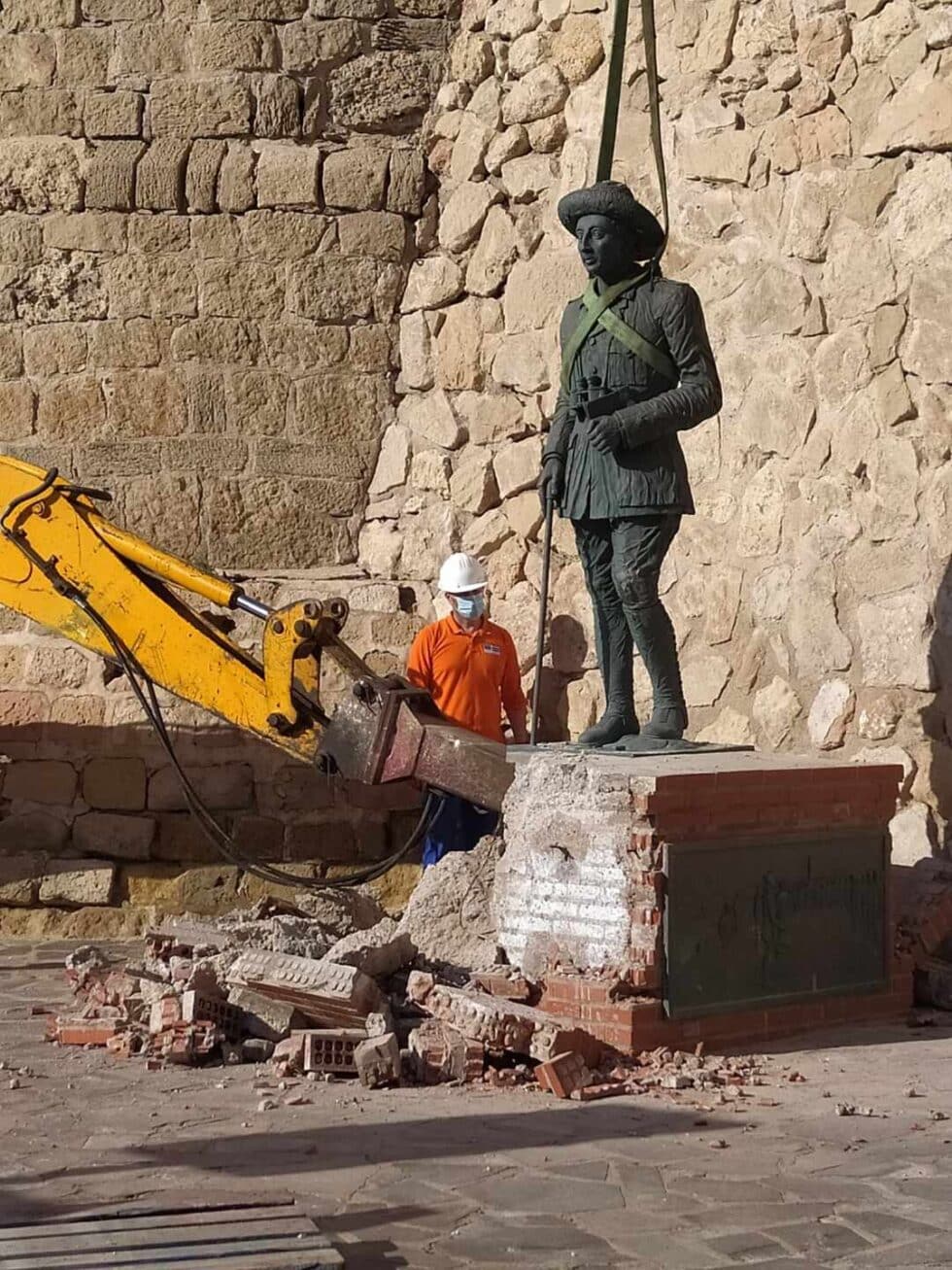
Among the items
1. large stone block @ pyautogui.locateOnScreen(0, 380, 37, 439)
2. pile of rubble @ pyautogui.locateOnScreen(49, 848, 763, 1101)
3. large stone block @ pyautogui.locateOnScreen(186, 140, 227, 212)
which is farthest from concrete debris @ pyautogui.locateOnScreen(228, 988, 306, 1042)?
large stone block @ pyautogui.locateOnScreen(186, 140, 227, 212)

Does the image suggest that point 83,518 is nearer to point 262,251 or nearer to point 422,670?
point 422,670

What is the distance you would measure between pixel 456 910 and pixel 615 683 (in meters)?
0.92

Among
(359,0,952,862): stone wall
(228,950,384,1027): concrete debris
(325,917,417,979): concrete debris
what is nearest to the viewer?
(228,950,384,1027): concrete debris

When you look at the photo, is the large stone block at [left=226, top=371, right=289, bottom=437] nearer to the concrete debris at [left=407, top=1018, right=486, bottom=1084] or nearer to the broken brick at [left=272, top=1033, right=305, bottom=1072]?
the broken brick at [left=272, top=1033, right=305, bottom=1072]

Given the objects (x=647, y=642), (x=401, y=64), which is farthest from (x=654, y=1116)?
(x=401, y=64)

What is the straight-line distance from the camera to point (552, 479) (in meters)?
6.23

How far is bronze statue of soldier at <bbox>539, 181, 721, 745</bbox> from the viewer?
6098 mm

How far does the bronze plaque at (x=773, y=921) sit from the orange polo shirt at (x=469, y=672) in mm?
2096

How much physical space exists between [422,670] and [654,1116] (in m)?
3.39

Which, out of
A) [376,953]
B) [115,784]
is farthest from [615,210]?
[115,784]

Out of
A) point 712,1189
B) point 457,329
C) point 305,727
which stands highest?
point 457,329

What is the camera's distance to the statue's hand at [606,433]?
6031 millimetres

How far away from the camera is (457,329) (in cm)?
955

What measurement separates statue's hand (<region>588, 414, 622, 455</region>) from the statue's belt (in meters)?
0.25
